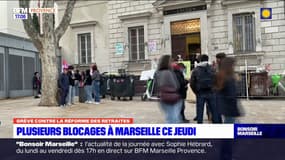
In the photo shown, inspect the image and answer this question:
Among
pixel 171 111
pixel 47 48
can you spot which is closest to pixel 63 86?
pixel 47 48

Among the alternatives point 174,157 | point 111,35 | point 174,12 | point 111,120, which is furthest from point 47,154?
point 111,35

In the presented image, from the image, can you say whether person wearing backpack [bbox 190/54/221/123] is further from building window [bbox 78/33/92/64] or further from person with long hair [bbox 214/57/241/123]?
building window [bbox 78/33/92/64]

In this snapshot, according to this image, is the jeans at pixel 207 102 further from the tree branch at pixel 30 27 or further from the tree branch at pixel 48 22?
the tree branch at pixel 30 27

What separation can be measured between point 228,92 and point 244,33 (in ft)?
46.5

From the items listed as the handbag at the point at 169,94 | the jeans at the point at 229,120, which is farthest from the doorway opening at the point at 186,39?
the jeans at the point at 229,120

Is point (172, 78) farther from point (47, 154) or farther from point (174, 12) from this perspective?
point (174, 12)

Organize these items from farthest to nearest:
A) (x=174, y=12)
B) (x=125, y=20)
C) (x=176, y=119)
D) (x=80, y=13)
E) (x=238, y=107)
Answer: (x=80, y=13) < (x=125, y=20) < (x=174, y=12) < (x=176, y=119) < (x=238, y=107)

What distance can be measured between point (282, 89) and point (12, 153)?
12.9 meters

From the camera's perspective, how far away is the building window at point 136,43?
73.3 ft

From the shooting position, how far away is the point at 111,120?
230 inches

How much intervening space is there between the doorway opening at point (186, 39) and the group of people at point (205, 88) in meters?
12.6

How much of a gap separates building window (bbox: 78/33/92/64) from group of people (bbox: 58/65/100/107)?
8.14m

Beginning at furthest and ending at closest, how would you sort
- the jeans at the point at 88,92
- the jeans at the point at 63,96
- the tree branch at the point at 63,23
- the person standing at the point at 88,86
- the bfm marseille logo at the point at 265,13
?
the bfm marseille logo at the point at 265,13
the jeans at the point at 88,92
the person standing at the point at 88,86
the tree branch at the point at 63,23
the jeans at the point at 63,96

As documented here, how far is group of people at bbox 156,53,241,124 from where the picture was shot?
5809 mm
